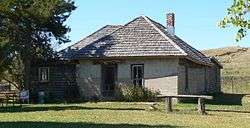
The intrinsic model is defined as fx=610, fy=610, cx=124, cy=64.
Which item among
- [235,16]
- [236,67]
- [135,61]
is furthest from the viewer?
[236,67]

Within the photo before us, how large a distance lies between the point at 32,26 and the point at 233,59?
175 feet

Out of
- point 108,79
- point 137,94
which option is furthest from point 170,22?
point 137,94

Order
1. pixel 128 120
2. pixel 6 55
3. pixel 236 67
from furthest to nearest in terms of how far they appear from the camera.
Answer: pixel 236 67 → pixel 6 55 → pixel 128 120

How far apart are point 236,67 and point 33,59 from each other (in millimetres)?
44318

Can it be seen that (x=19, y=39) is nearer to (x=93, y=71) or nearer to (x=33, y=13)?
(x=33, y=13)

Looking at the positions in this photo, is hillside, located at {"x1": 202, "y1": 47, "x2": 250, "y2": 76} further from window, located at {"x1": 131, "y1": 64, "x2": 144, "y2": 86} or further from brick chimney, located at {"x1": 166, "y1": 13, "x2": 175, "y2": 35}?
window, located at {"x1": 131, "y1": 64, "x2": 144, "y2": 86}

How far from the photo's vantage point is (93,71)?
37969 millimetres

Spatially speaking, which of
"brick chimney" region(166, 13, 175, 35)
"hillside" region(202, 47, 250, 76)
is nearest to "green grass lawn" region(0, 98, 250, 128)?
"brick chimney" region(166, 13, 175, 35)

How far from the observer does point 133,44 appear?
37500 mm

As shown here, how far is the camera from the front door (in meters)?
37.6

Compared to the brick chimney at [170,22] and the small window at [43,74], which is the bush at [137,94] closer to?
the small window at [43,74]

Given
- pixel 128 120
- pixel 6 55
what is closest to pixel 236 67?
pixel 6 55

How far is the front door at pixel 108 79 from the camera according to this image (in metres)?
37.6

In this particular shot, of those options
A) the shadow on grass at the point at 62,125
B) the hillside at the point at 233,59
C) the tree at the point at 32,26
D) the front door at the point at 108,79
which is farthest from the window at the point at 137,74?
the hillside at the point at 233,59
